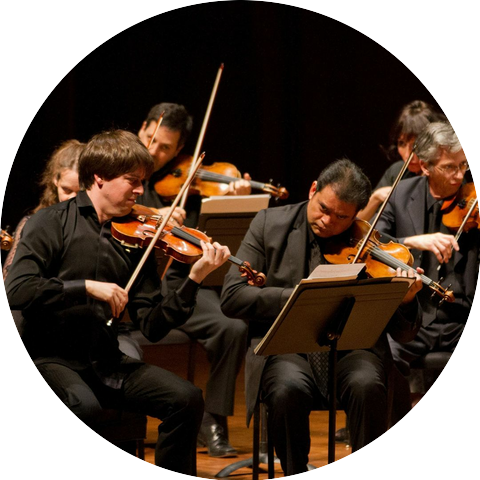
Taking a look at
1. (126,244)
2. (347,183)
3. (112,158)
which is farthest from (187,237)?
(347,183)

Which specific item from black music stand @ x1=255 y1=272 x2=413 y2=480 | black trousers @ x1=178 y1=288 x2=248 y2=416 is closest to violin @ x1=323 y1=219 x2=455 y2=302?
black music stand @ x1=255 y1=272 x2=413 y2=480

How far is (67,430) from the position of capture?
237 centimetres

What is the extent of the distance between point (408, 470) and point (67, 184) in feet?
5.08

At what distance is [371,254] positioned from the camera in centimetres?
286

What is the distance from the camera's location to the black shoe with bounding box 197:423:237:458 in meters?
3.61

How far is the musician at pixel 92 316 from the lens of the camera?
7.95 ft

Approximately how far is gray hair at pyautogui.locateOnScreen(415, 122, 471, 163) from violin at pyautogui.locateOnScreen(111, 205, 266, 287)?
99 cm

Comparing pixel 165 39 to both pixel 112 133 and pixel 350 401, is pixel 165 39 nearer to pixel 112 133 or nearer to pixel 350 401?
pixel 112 133

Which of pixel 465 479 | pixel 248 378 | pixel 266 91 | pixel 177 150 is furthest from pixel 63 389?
pixel 266 91

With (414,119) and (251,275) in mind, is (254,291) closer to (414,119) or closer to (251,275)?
(251,275)

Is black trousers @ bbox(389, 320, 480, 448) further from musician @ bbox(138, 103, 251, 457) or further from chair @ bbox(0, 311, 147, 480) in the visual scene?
chair @ bbox(0, 311, 147, 480)

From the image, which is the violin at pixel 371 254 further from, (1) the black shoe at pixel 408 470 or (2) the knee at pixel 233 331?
(2) the knee at pixel 233 331

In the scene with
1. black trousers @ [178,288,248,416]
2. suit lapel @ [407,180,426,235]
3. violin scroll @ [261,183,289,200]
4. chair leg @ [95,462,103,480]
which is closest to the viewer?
chair leg @ [95,462,103,480]

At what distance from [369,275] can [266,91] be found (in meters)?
3.08
